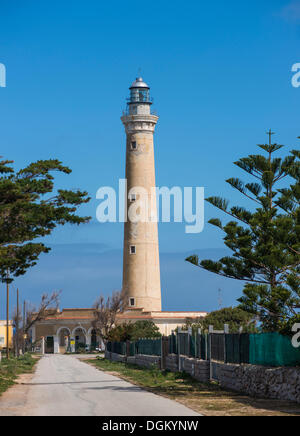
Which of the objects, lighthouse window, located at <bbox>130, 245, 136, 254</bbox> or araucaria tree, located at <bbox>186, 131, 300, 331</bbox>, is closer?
araucaria tree, located at <bbox>186, 131, 300, 331</bbox>

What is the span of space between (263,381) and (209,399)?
1.44 meters

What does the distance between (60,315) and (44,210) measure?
56353mm

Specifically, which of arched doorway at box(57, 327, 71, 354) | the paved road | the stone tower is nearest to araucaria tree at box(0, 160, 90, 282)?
the paved road

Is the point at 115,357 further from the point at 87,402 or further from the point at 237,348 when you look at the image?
the point at 87,402

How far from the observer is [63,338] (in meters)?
82.4

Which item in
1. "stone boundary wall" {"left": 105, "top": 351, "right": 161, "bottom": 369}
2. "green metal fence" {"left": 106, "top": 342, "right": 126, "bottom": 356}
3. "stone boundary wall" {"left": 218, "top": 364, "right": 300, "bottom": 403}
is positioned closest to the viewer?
"stone boundary wall" {"left": 218, "top": 364, "right": 300, "bottom": 403}

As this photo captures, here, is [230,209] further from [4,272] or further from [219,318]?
[219,318]

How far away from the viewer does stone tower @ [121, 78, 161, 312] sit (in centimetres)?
7050

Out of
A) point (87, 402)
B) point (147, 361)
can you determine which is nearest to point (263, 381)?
point (87, 402)

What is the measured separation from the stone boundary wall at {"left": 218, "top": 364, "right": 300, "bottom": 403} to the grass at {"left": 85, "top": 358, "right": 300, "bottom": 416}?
0.28m

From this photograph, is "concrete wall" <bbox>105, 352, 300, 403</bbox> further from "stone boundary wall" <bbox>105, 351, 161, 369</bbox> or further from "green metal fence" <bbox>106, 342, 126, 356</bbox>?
"green metal fence" <bbox>106, 342, 126, 356</bbox>

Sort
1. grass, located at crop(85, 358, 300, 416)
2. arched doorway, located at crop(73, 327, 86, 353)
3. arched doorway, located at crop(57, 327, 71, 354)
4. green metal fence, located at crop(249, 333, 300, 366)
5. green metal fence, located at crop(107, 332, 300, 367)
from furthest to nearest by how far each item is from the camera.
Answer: arched doorway, located at crop(57, 327, 71, 354) < arched doorway, located at crop(73, 327, 86, 353) < green metal fence, located at crop(107, 332, 300, 367) < green metal fence, located at crop(249, 333, 300, 366) < grass, located at crop(85, 358, 300, 416)

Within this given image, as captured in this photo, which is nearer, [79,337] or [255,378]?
[255,378]
